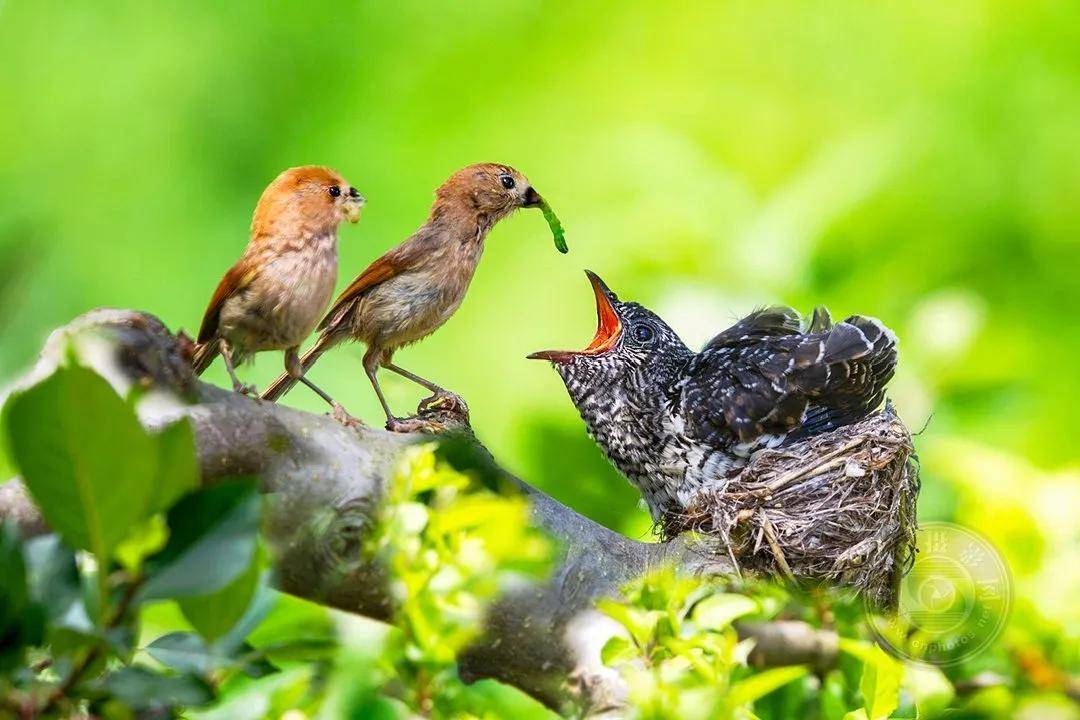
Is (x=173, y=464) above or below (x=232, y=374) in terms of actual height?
below

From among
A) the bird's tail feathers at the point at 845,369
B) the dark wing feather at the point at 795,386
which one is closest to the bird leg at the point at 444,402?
the dark wing feather at the point at 795,386

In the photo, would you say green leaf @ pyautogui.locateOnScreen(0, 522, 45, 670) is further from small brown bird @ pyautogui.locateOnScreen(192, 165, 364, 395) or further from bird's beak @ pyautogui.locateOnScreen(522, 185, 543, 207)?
bird's beak @ pyautogui.locateOnScreen(522, 185, 543, 207)

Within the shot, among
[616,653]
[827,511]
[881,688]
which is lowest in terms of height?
[616,653]

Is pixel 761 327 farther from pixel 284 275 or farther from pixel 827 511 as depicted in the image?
pixel 284 275

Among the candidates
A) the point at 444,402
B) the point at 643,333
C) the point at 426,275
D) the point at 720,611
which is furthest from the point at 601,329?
the point at 720,611

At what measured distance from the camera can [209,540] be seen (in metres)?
0.60

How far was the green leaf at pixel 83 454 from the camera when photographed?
551mm

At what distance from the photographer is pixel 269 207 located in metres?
1.44

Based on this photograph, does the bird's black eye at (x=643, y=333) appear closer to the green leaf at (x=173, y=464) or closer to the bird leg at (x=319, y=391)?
the bird leg at (x=319, y=391)

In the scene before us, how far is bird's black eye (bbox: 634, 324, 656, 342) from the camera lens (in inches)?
89.8

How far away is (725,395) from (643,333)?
27 centimetres

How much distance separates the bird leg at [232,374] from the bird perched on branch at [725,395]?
2.81 ft

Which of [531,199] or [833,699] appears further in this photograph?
[531,199]

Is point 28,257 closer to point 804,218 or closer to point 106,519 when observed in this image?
point 106,519
